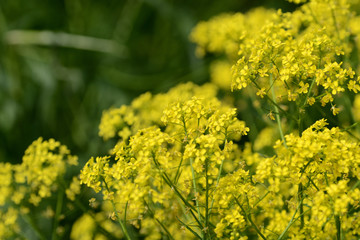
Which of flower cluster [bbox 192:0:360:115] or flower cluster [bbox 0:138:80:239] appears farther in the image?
flower cluster [bbox 0:138:80:239]

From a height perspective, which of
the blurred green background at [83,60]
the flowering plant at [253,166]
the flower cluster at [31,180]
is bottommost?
the flowering plant at [253,166]

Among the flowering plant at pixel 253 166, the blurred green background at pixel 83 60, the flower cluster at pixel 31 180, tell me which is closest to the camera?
the flowering plant at pixel 253 166

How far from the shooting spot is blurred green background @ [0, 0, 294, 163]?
2.37 metres

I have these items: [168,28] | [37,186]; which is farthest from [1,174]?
[168,28]

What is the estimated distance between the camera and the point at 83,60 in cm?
292

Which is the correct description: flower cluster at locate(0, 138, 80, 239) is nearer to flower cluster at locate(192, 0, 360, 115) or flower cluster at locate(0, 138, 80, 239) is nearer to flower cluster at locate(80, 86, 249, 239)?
flower cluster at locate(80, 86, 249, 239)

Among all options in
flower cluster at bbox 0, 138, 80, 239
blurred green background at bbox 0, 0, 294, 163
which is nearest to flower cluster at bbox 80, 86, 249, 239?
flower cluster at bbox 0, 138, 80, 239

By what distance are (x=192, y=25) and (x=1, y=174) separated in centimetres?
158

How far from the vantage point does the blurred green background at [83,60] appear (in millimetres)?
2371

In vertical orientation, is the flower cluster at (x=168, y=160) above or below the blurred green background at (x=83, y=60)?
below

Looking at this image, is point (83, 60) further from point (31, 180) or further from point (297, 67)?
point (297, 67)

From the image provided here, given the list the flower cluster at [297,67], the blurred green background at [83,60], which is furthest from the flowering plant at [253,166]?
the blurred green background at [83,60]

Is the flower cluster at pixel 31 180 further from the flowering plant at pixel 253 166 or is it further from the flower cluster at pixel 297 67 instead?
the flower cluster at pixel 297 67

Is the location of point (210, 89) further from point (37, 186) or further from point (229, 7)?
point (229, 7)
